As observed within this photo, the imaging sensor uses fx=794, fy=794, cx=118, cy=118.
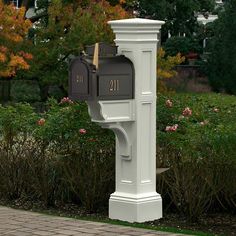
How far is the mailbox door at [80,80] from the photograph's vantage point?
7.73m

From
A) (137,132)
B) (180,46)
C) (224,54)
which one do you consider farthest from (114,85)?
(180,46)

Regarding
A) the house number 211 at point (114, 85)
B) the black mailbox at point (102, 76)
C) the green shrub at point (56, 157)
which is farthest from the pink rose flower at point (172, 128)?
the house number 211 at point (114, 85)

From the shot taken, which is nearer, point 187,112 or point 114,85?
point 114,85

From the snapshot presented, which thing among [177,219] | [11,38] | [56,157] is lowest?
[177,219]

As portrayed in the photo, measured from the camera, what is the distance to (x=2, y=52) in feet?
93.9

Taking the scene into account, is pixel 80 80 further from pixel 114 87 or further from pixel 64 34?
pixel 64 34

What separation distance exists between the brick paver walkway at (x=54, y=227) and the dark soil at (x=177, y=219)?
0.42 meters

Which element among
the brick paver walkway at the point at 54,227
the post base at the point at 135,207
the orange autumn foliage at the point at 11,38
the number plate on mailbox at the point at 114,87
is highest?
the orange autumn foliage at the point at 11,38

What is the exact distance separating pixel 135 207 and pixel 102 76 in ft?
4.67

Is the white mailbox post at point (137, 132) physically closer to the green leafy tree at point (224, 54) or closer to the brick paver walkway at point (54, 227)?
the brick paver walkway at point (54, 227)

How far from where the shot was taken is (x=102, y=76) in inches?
307

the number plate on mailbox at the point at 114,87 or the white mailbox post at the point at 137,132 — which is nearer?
the number plate on mailbox at the point at 114,87

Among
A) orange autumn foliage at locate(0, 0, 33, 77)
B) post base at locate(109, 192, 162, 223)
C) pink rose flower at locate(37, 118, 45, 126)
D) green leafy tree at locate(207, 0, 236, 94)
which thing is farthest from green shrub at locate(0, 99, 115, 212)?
green leafy tree at locate(207, 0, 236, 94)

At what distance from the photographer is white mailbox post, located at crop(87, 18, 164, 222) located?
8125 millimetres
